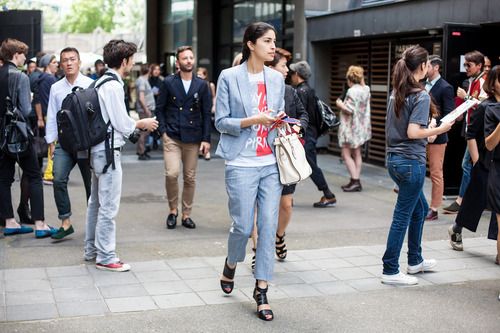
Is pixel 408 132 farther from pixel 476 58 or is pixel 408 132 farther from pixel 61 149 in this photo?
pixel 476 58

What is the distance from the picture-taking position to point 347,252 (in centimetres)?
720

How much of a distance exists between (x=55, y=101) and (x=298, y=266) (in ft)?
9.51

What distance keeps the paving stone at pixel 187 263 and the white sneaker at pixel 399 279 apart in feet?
5.04

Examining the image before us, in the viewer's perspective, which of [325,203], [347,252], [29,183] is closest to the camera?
[347,252]

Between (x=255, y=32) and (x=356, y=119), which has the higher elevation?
(x=255, y=32)

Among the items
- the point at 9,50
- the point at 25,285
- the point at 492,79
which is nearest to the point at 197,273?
the point at 25,285

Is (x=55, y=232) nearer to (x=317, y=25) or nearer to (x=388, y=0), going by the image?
(x=388, y=0)

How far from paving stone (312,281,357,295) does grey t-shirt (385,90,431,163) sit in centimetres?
111

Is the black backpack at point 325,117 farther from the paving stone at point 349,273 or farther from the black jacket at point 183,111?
the paving stone at point 349,273

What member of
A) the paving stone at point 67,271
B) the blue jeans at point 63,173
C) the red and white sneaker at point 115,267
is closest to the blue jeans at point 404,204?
the red and white sneaker at point 115,267

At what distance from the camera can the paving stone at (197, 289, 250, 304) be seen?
5613mm

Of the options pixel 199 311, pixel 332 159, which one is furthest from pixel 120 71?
pixel 332 159

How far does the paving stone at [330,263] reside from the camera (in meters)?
6.66

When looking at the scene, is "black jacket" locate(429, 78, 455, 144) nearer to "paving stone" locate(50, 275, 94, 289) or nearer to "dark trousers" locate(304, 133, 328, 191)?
"dark trousers" locate(304, 133, 328, 191)
